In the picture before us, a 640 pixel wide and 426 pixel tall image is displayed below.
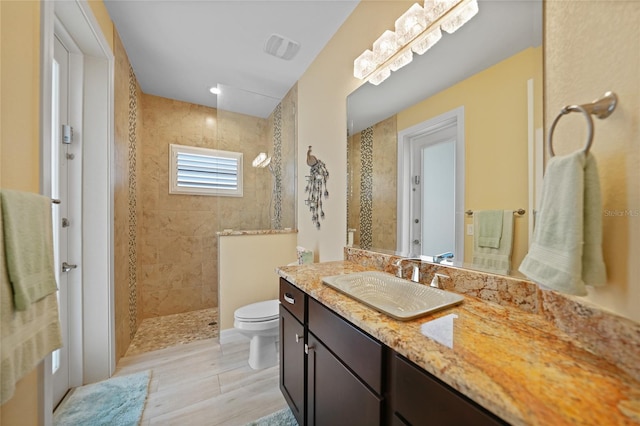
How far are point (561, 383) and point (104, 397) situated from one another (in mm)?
2344

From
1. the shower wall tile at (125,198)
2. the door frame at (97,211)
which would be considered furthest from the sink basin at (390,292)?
the shower wall tile at (125,198)

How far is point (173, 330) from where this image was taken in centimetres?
252

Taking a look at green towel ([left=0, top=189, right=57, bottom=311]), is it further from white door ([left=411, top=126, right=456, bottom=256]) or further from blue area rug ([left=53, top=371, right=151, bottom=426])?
white door ([left=411, top=126, right=456, bottom=256])

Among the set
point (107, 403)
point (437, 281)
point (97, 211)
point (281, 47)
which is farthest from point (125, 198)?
point (437, 281)

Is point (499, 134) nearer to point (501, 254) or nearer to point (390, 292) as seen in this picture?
point (501, 254)

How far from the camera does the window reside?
2801 millimetres

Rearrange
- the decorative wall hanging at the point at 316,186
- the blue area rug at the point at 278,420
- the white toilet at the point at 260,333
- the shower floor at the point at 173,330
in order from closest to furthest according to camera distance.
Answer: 1. the blue area rug at the point at 278,420
2. the white toilet at the point at 260,333
3. the decorative wall hanging at the point at 316,186
4. the shower floor at the point at 173,330

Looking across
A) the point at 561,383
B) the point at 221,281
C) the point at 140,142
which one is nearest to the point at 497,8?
the point at 561,383

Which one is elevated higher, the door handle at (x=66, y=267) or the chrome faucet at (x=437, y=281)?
the chrome faucet at (x=437, y=281)

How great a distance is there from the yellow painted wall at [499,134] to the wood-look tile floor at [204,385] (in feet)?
5.23

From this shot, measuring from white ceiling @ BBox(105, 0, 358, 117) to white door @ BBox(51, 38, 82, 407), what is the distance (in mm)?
606

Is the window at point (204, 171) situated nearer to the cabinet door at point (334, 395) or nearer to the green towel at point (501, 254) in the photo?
the cabinet door at point (334, 395)

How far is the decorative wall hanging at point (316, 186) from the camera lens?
82.4 inches

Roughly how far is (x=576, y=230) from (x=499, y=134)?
1.75 ft
